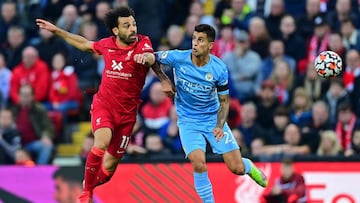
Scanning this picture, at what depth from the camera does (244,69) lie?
897 inches

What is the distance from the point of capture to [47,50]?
23.7 meters

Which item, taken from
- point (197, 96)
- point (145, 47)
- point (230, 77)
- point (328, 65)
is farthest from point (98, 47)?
point (230, 77)

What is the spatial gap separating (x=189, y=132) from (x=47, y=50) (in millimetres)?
6904

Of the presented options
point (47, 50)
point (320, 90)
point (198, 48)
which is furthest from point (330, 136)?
point (47, 50)

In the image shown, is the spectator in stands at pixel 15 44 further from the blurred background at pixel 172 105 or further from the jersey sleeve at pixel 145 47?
the jersey sleeve at pixel 145 47

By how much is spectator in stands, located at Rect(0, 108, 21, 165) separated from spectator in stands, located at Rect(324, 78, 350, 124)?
5075mm

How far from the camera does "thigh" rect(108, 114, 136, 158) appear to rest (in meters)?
17.4

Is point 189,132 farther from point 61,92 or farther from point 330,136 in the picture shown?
point 61,92

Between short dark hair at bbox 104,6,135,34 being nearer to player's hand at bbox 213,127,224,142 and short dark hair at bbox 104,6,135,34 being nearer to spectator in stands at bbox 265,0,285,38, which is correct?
Answer: player's hand at bbox 213,127,224,142

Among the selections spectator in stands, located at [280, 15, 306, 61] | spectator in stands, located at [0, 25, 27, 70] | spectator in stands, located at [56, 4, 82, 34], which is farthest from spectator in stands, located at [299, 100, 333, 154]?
spectator in stands, located at [0, 25, 27, 70]

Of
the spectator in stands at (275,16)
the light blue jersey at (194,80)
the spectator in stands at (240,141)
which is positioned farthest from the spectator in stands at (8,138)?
the light blue jersey at (194,80)

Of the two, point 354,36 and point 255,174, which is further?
point 354,36

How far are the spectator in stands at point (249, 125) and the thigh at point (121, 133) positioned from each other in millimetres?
4236

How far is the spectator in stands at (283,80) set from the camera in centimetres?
2230
